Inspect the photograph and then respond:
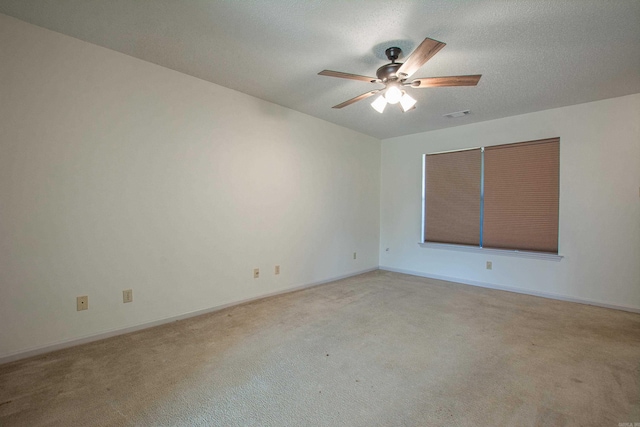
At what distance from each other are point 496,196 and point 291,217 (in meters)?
3.02

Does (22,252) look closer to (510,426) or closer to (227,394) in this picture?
(227,394)

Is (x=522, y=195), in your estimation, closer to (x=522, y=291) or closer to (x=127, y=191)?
(x=522, y=291)

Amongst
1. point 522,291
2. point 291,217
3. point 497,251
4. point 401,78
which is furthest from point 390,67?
point 522,291

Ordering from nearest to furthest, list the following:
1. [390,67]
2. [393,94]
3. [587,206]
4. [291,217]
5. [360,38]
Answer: [360,38] < [390,67] < [393,94] < [587,206] < [291,217]

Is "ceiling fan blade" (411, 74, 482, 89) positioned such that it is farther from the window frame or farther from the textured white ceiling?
the window frame

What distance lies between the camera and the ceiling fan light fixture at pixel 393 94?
7.75 ft

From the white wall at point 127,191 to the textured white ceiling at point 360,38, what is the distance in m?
0.28

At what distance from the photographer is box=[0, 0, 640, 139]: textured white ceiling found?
1858mm

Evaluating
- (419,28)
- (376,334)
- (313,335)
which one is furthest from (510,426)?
(419,28)

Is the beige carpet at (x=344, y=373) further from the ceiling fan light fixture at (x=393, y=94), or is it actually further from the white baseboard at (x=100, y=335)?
the ceiling fan light fixture at (x=393, y=94)

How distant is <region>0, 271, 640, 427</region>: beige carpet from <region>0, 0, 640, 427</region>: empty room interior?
2cm

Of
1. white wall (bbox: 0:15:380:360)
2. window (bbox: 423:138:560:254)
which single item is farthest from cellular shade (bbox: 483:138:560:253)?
white wall (bbox: 0:15:380:360)

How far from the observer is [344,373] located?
1.96 meters

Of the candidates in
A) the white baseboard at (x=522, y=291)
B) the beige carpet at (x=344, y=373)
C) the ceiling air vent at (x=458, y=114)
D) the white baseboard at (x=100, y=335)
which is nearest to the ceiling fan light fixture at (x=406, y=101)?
the ceiling air vent at (x=458, y=114)
